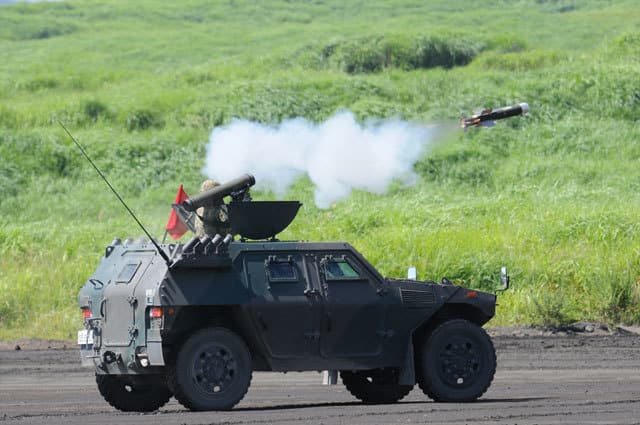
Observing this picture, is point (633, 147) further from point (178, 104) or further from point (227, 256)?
point (227, 256)

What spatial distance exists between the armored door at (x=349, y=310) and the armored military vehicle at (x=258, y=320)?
0.01 meters

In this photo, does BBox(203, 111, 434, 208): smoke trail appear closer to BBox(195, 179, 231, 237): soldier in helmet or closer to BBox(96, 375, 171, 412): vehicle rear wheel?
BBox(195, 179, 231, 237): soldier in helmet

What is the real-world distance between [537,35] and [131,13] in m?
21.1

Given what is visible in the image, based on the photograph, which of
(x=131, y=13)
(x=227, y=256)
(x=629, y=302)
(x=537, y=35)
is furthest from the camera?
(x=131, y=13)

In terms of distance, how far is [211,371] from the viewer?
44.2 ft

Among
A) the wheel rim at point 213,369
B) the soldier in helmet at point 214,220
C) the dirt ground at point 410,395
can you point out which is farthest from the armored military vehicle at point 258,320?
the dirt ground at point 410,395

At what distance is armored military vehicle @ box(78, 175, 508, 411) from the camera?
13.5 m

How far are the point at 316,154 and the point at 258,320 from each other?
6.12 m

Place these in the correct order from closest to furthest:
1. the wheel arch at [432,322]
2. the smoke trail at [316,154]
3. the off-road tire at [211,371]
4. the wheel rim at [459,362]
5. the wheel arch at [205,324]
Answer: the off-road tire at [211,371], the wheel arch at [205,324], the wheel arch at [432,322], the wheel rim at [459,362], the smoke trail at [316,154]

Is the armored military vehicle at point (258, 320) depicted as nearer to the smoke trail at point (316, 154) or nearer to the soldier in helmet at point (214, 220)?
the soldier in helmet at point (214, 220)

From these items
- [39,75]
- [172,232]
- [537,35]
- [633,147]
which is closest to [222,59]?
[39,75]

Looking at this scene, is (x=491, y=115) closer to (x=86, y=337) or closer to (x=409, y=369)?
(x=409, y=369)

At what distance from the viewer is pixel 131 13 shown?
6494cm

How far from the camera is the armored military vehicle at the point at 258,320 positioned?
1349 centimetres
